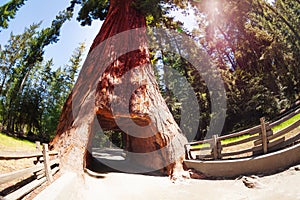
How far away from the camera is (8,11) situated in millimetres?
15023

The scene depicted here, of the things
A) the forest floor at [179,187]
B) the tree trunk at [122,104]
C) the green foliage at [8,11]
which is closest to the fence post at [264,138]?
the forest floor at [179,187]

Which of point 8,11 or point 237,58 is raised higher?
point 8,11

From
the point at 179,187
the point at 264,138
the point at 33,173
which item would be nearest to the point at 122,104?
the point at 179,187

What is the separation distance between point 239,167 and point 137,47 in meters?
5.93

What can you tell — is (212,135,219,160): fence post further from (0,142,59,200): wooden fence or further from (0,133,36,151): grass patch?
(0,133,36,151): grass patch

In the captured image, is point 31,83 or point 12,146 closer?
point 12,146

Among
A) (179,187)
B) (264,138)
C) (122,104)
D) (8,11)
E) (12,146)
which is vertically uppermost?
(8,11)

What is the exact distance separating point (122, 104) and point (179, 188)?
10.8 feet

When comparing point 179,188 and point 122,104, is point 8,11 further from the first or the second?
point 179,188

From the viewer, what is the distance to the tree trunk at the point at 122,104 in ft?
22.8

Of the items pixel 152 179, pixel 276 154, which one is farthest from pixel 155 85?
pixel 276 154

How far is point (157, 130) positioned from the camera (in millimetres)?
7574

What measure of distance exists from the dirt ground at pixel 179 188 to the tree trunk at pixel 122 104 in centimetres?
73

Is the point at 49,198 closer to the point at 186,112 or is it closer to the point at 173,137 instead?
the point at 173,137
